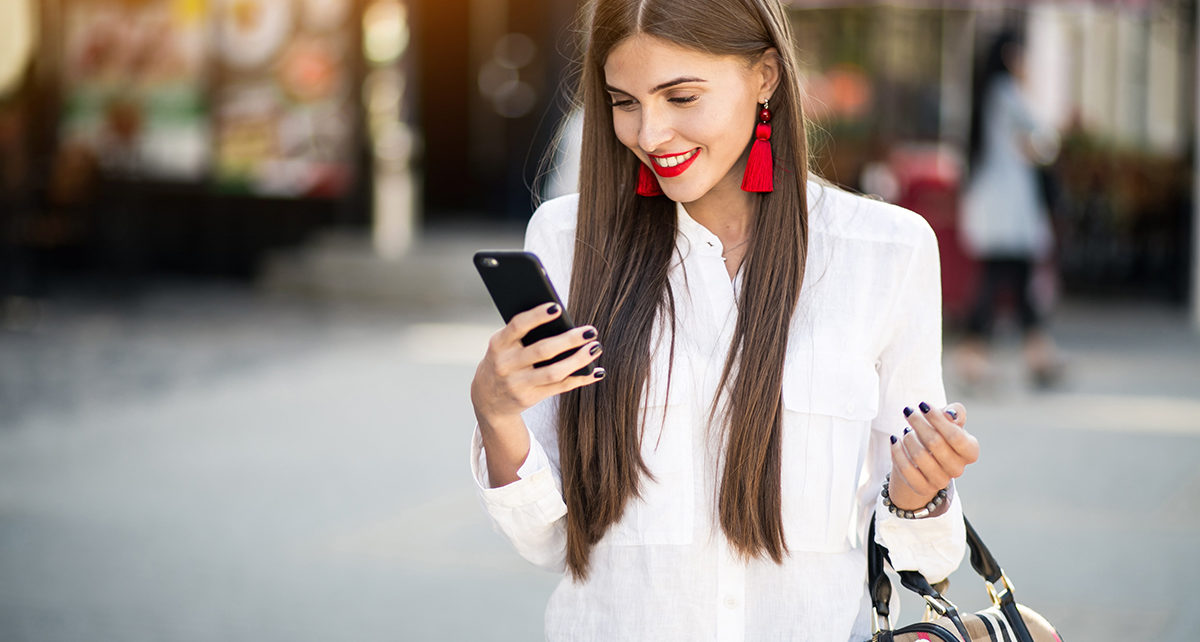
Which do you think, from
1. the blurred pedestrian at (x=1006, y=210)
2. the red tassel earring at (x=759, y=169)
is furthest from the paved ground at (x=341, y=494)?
the red tassel earring at (x=759, y=169)

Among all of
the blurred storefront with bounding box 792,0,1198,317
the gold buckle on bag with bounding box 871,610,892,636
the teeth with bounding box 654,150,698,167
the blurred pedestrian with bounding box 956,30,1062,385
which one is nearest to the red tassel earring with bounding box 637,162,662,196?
the teeth with bounding box 654,150,698,167

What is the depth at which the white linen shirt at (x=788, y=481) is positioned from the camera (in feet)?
6.64

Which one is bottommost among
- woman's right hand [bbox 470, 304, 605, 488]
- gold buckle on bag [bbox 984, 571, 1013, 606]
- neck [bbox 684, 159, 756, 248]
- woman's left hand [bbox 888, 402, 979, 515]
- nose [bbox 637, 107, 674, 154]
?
gold buckle on bag [bbox 984, 571, 1013, 606]

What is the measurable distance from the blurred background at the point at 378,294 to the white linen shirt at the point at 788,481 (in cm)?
88

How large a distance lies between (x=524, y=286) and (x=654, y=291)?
361mm

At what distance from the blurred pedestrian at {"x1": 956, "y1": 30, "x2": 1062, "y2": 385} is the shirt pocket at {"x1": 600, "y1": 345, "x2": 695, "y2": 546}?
252 inches

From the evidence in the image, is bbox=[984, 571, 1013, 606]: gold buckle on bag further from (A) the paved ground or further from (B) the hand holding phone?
(A) the paved ground

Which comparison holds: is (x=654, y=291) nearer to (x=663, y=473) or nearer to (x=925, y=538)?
(x=663, y=473)

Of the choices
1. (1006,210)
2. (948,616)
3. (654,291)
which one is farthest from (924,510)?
(1006,210)

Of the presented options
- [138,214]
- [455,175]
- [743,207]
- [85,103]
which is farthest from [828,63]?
[743,207]

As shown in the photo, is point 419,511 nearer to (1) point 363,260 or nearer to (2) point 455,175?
→ (1) point 363,260

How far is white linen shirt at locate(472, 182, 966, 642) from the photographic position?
2025 millimetres

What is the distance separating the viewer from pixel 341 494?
6.00 meters

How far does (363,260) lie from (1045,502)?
8.23 m
